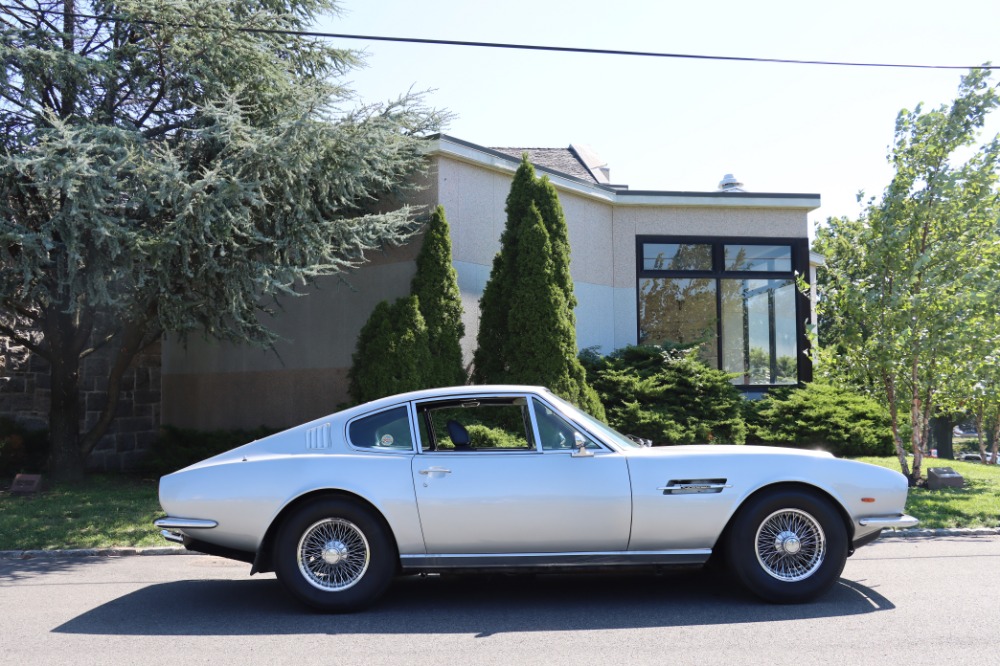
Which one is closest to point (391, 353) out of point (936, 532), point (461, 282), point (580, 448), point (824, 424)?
point (461, 282)

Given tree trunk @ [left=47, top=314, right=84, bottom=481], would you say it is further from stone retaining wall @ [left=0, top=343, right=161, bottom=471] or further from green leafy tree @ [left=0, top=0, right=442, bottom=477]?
stone retaining wall @ [left=0, top=343, right=161, bottom=471]

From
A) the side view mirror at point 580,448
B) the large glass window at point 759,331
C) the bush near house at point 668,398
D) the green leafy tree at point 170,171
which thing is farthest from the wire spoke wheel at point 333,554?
the large glass window at point 759,331

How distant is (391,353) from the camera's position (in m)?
12.0

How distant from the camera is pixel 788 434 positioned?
14594 mm

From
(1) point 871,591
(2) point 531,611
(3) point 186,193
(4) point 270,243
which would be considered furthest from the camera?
(4) point 270,243

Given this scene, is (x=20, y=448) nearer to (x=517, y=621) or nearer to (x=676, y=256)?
(x=517, y=621)

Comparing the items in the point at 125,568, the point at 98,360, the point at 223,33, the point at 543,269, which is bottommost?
the point at 125,568

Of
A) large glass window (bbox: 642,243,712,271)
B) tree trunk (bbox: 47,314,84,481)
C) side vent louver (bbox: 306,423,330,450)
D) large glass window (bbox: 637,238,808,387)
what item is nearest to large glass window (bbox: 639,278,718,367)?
large glass window (bbox: 637,238,808,387)

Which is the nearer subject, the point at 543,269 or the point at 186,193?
the point at 186,193

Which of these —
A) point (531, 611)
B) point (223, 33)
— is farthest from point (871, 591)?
point (223, 33)

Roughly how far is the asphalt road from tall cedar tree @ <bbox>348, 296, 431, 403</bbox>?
4.43 metres

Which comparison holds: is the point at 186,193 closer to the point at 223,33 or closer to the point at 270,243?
the point at 270,243

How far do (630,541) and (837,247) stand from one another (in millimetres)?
7894

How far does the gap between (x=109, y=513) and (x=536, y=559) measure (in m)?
6.37
